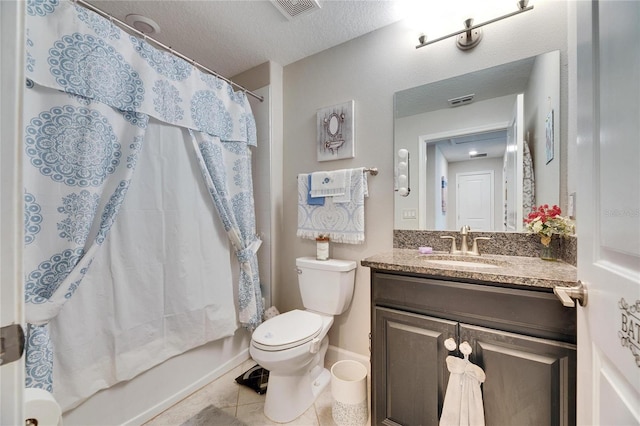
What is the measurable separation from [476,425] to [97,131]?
1923mm

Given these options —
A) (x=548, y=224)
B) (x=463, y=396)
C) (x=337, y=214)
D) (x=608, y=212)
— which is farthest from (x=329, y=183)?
(x=608, y=212)

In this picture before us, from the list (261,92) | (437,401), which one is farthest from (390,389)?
(261,92)

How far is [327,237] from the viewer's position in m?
1.81

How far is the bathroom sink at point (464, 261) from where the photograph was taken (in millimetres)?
1240

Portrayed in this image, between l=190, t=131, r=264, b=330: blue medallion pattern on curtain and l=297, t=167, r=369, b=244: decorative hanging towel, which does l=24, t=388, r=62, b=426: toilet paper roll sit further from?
l=297, t=167, r=369, b=244: decorative hanging towel

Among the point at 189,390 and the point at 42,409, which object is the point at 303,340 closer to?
the point at 189,390

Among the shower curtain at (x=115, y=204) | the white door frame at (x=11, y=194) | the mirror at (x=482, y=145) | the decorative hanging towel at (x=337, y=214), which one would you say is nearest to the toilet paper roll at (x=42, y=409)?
the white door frame at (x=11, y=194)

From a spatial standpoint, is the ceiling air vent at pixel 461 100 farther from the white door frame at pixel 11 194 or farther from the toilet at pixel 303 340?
the white door frame at pixel 11 194

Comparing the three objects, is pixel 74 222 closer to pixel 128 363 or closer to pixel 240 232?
pixel 128 363

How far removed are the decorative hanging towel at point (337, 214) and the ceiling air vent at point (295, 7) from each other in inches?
38.4

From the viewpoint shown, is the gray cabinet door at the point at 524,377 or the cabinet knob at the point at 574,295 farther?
the gray cabinet door at the point at 524,377

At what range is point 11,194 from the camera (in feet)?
1.31

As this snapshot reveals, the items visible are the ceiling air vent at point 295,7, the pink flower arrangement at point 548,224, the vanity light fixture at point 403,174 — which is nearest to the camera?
the pink flower arrangement at point 548,224

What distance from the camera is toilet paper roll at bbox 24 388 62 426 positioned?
0.52 meters
